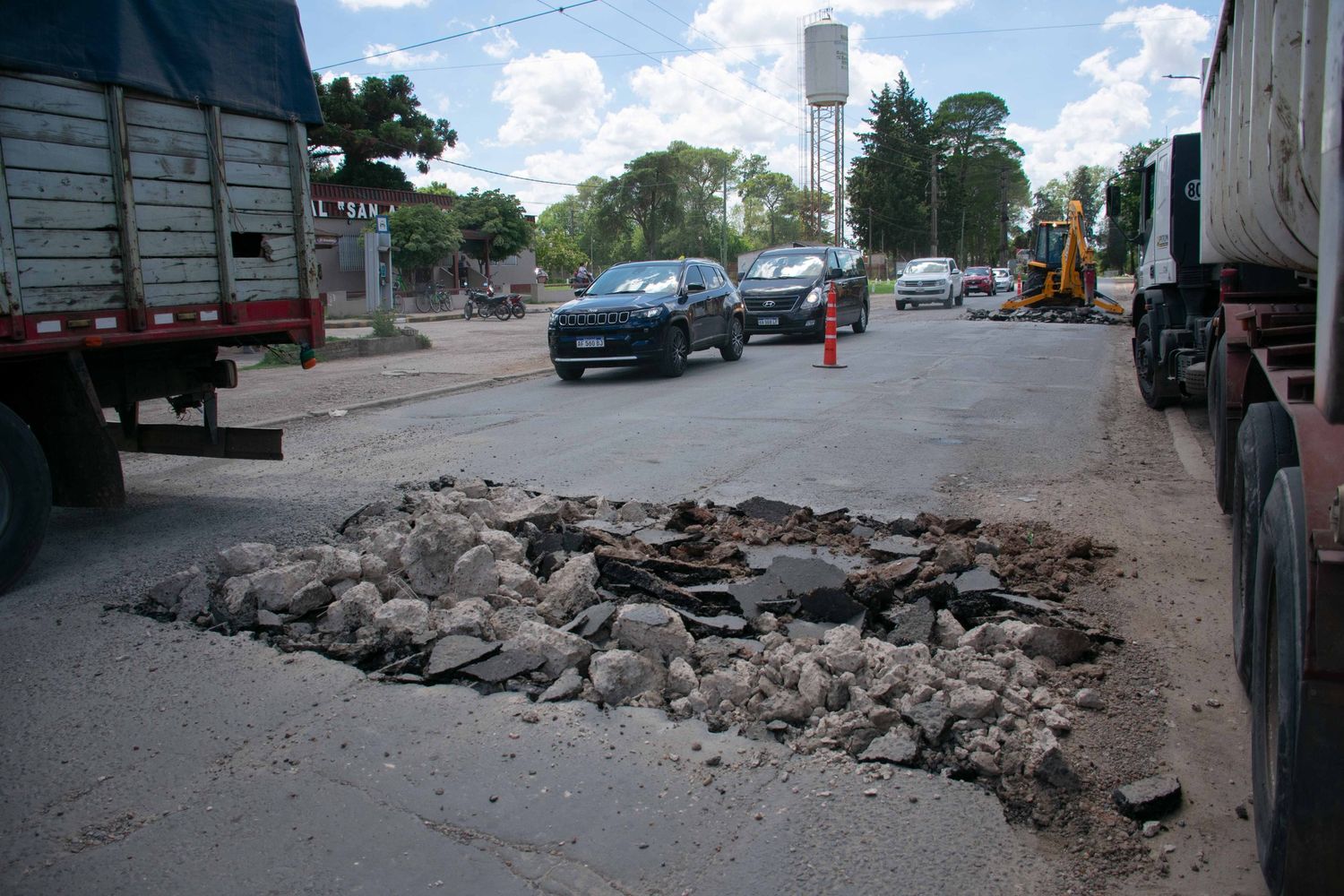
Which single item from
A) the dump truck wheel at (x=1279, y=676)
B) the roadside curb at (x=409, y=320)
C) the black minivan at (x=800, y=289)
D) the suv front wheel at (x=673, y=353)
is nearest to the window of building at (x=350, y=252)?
the roadside curb at (x=409, y=320)

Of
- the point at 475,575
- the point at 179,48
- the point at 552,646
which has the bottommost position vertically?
the point at 552,646

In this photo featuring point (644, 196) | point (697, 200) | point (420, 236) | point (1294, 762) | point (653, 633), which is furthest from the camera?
point (697, 200)

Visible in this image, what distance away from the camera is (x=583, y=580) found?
4945mm

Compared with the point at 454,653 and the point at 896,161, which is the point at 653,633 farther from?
the point at 896,161

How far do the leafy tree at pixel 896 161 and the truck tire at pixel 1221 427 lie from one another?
249 ft

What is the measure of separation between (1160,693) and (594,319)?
11421 millimetres

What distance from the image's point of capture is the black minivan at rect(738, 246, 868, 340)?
21016mm

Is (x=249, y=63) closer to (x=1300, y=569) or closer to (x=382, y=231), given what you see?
(x=1300, y=569)

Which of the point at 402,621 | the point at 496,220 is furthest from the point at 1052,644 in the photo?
the point at 496,220

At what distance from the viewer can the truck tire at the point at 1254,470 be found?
11.1ft

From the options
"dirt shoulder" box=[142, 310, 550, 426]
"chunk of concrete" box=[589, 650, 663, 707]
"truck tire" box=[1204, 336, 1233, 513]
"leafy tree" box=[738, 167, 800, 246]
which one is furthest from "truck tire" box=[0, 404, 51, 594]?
"leafy tree" box=[738, 167, 800, 246]

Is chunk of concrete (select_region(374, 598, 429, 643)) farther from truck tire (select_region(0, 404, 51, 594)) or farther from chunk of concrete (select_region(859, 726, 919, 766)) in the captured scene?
truck tire (select_region(0, 404, 51, 594))

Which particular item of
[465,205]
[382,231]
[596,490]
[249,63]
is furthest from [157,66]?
[465,205]

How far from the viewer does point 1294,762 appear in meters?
2.34
